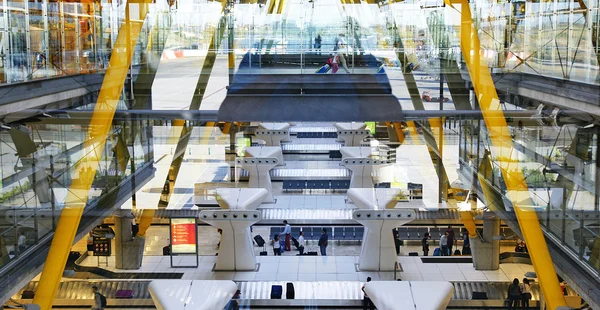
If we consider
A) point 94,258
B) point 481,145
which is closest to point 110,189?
point 94,258

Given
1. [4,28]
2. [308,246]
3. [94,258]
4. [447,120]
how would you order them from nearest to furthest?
[4,28], [94,258], [308,246], [447,120]

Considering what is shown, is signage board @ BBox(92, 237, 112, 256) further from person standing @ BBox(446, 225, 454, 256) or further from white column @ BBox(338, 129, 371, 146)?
white column @ BBox(338, 129, 371, 146)

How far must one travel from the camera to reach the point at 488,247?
10523 mm

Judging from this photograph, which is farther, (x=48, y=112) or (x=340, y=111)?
(x=340, y=111)

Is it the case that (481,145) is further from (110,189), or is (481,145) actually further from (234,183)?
(110,189)

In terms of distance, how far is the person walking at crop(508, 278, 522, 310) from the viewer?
8297mm

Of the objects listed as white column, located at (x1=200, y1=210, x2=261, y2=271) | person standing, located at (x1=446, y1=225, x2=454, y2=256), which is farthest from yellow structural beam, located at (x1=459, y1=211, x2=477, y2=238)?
white column, located at (x1=200, y1=210, x2=261, y2=271)

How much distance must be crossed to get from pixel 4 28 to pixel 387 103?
762cm

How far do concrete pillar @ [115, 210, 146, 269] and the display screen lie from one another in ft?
1.77

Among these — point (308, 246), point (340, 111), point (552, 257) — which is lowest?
point (308, 246)

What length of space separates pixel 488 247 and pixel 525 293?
6.41 ft

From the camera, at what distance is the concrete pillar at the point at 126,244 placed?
10125mm

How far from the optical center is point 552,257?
8.05 meters

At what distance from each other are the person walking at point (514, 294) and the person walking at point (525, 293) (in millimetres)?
46
